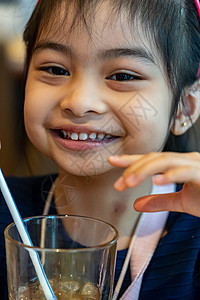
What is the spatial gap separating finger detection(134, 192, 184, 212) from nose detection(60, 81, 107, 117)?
0.44ft

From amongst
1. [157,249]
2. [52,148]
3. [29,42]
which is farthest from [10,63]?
[157,249]

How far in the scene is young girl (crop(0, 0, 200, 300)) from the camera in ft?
1.82

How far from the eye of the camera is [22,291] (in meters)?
0.40

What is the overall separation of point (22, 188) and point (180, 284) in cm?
34

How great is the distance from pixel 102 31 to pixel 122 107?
0.10 metres

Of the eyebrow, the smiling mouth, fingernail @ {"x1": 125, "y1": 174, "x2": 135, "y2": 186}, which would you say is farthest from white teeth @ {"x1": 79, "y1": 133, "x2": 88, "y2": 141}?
fingernail @ {"x1": 125, "y1": 174, "x2": 135, "y2": 186}

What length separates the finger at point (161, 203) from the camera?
511mm

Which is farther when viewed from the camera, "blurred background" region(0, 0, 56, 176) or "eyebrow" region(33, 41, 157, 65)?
"blurred background" region(0, 0, 56, 176)

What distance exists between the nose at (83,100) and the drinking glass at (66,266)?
159 millimetres

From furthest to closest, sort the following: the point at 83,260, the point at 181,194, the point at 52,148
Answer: the point at 52,148
the point at 181,194
the point at 83,260

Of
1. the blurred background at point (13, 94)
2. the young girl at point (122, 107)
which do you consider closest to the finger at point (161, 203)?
the young girl at point (122, 107)

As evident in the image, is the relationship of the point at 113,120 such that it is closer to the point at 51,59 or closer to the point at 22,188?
the point at 51,59

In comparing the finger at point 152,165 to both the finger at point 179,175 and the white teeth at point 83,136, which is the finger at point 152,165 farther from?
the white teeth at point 83,136

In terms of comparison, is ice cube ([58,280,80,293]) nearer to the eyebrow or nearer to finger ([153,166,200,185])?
finger ([153,166,200,185])
